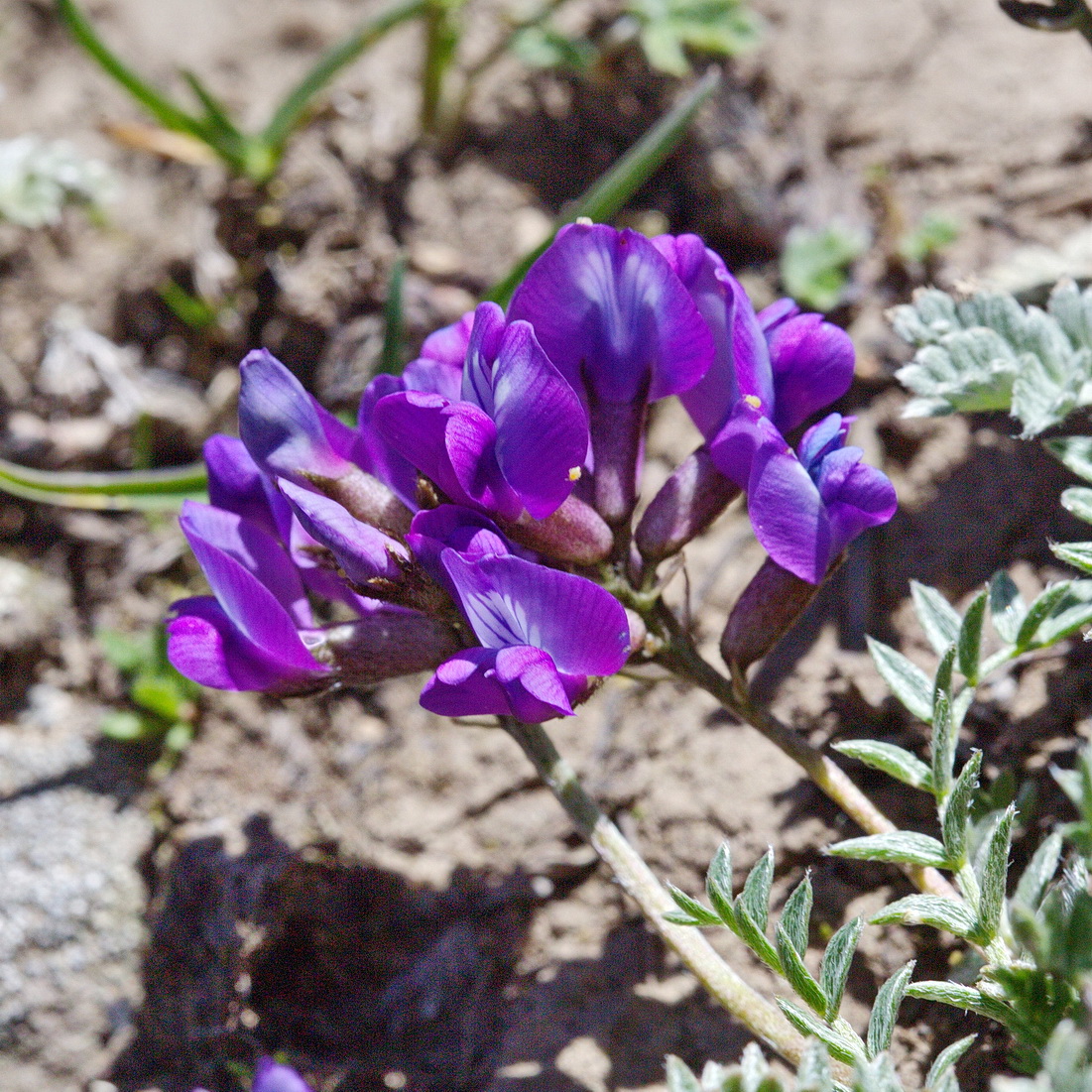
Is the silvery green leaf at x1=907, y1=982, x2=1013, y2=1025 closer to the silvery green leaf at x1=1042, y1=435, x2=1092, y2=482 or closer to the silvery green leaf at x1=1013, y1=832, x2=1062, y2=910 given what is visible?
the silvery green leaf at x1=1013, y1=832, x2=1062, y2=910

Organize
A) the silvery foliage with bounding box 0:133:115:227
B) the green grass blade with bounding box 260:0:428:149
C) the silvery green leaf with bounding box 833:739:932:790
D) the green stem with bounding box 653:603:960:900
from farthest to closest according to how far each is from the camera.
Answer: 1. the silvery foliage with bounding box 0:133:115:227
2. the green grass blade with bounding box 260:0:428:149
3. the green stem with bounding box 653:603:960:900
4. the silvery green leaf with bounding box 833:739:932:790

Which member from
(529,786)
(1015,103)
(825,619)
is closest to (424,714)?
(529,786)

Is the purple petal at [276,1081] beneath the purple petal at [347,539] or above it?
beneath

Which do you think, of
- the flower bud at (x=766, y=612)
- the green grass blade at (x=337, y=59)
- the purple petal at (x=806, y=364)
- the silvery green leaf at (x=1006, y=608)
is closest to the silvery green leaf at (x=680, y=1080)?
the flower bud at (x=766, y=612)

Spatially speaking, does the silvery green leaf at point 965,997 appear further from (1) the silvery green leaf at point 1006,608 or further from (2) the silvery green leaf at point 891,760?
(1) the silvery green leaf at point 1006,608

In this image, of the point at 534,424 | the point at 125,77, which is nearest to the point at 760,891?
the point at 534,424

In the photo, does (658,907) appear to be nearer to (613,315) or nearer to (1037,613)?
(1037,613)

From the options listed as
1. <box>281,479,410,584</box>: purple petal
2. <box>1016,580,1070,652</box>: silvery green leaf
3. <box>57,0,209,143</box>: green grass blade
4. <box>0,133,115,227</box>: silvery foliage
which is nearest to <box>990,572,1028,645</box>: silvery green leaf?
<box>1016,580,1070,652</box>: silvery green leaf
